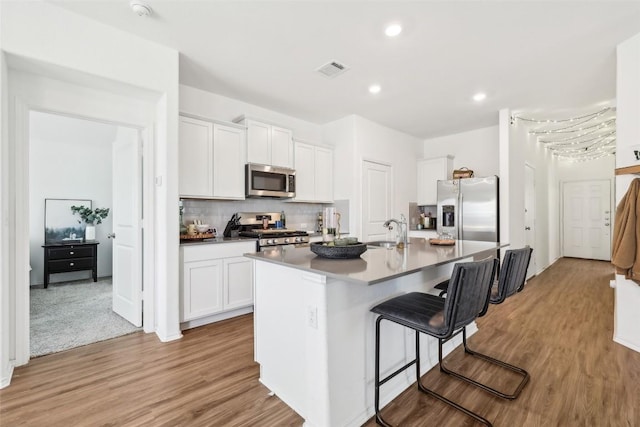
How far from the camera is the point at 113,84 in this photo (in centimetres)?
254

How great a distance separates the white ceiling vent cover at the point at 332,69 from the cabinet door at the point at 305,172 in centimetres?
129

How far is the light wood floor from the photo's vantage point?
173 centimetres

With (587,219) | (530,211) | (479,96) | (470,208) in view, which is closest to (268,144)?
(479,96)

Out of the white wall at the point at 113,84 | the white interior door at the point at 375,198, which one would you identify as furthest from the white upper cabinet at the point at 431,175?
the white wall at the point at 113,84

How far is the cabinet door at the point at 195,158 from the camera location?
3.23 metres

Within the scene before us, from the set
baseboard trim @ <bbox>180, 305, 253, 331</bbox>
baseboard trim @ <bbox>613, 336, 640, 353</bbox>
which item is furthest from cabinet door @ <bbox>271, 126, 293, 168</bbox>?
baseboard trim @ <bbox>613, 336, 640, 353</bbox>

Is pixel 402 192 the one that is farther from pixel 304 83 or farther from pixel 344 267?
pixel 344 267

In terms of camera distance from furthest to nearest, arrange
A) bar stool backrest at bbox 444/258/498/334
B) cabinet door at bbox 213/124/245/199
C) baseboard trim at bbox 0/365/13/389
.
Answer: cabinet door at bbox 213/124/245/199 → baseboard trim at bbox 0/365/13/389 → bar stool backrest at bbox 444/258/498/334

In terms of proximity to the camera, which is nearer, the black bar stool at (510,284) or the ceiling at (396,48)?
the black bar stool at (510,284)

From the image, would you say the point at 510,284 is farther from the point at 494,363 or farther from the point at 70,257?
the point at 70,257

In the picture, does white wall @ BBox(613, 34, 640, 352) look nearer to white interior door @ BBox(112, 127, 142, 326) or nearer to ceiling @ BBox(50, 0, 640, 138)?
ceiling @ BBox(50, 0, 640, 138)

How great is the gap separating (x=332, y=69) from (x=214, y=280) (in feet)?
8.41

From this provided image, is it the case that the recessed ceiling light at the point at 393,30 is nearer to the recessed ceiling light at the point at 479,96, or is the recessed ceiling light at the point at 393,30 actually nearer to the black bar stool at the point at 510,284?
the recessed ceiling light at the point at 479,96

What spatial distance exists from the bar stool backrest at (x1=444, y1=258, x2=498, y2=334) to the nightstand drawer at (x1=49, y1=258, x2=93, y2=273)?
19.1ft
